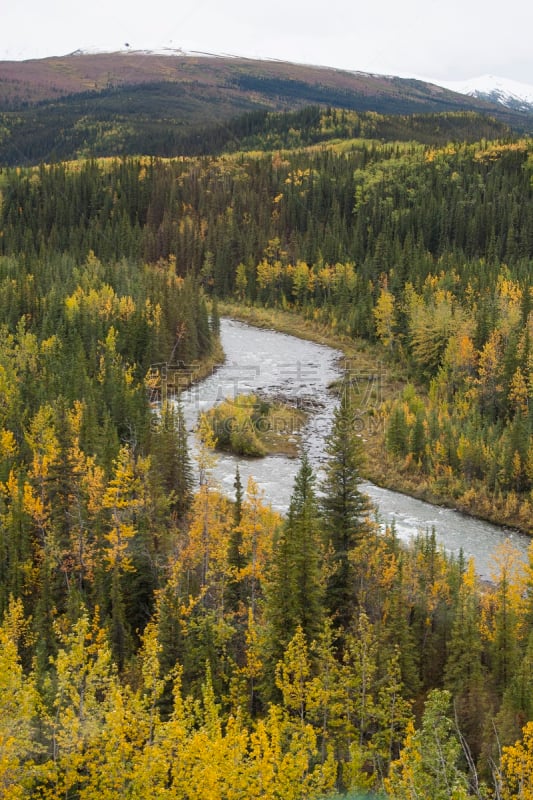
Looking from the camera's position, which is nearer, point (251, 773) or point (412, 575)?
point (251, 773)

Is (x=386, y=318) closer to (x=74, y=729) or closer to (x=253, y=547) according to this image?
(x=253, y=547)

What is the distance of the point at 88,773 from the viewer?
798 inches

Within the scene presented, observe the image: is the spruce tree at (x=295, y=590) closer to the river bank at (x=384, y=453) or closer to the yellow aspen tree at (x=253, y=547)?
the yellow aspen tree at (x=253, y=547)

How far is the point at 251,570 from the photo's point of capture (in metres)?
29.5

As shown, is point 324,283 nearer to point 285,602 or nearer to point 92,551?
point 92,551

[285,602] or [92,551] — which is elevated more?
[285,602]

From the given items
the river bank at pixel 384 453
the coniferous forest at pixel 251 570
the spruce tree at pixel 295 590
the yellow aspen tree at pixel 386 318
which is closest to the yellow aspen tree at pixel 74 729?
the coniferous forest at pixel 251 570

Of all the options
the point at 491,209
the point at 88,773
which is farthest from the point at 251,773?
the point at 491,209

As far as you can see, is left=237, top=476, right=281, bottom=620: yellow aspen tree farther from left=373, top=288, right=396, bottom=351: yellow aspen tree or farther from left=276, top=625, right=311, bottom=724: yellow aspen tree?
left=373, top=288, right=396, bottom=351: yellow aspen tree

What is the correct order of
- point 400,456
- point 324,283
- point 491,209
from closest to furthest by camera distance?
point 400,456
point 324,283
point 491,209

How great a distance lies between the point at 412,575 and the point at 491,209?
99.8 metres

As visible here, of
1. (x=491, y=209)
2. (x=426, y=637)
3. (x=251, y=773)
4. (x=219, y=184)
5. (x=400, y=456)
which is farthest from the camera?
(x=219, y=184)

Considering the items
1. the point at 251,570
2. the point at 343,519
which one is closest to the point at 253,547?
the point at 251,570

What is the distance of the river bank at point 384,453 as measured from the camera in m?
44.1
